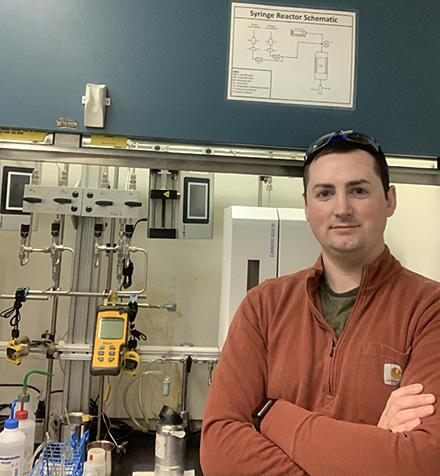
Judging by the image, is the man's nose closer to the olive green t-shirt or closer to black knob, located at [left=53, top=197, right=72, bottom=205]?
the olive green t-shirt

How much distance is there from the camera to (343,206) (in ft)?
3.83

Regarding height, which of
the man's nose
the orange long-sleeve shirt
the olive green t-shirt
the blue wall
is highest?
the blue wall

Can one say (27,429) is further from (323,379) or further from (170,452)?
(323,379)

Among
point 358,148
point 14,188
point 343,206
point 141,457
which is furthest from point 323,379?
point 14,188

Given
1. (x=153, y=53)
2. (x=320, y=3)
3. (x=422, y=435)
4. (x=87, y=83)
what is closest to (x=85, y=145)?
(x=87, y=83)

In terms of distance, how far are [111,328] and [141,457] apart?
1.82 ft

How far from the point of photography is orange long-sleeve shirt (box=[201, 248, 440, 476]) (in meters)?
0.95

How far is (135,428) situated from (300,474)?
127 centimetres

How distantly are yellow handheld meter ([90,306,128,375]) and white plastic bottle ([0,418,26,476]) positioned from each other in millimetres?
297

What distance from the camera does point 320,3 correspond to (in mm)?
1606

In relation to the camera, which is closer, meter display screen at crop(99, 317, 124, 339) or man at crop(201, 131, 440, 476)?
man at crop(201, 131, 440, 476)

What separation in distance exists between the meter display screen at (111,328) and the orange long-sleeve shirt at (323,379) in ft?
1.77

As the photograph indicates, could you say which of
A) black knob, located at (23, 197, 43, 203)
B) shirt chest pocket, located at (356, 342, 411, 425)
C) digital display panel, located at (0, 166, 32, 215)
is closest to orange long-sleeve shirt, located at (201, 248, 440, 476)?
shirt chest pocket, located at (356, 342, 411, 425)

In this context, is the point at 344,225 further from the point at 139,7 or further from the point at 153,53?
the point at 139,7
